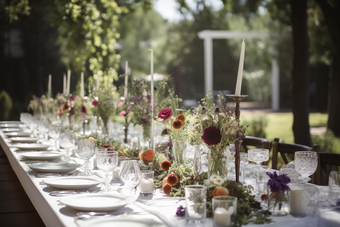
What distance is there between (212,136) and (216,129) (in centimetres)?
4

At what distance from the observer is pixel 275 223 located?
4.24ft

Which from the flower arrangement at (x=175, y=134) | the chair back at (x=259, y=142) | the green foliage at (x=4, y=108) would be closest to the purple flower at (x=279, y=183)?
the flower arrangement at (x=175, y=134)

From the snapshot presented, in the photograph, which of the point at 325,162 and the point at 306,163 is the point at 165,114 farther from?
the point at 325,162

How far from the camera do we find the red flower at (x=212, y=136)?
1.59 m

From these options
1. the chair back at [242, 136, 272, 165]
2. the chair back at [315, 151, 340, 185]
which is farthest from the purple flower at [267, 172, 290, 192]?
the chair back at [242, 136, 272, 165]

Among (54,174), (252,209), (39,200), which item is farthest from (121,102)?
(252,209)

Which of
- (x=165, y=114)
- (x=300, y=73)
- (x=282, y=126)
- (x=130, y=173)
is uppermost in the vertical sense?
(x=300, y=73)

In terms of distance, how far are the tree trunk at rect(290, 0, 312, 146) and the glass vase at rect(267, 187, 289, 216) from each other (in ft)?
11.5

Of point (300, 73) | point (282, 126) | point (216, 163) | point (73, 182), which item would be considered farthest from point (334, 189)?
point (282, 126)

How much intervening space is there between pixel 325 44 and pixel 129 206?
8.63 m

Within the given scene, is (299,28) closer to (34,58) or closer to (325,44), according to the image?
(325,44)

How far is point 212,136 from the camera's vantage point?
1.59 m

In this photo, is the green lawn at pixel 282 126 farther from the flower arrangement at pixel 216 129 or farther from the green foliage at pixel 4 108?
the green foliage at pixel 4 108

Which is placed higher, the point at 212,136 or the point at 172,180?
the point at 212,136
